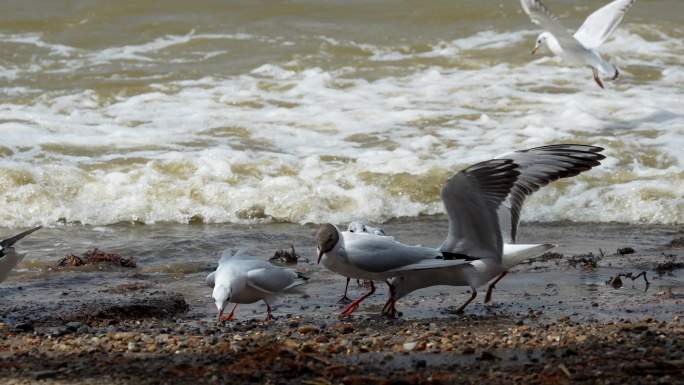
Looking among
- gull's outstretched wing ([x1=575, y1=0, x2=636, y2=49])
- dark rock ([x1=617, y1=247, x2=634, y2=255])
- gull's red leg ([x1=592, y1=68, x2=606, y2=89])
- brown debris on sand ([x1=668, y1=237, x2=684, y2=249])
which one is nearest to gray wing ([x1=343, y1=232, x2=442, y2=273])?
dark rock ([x1=617, y1=247, x2=634, y2=255])

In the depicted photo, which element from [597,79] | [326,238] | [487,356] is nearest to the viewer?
[487,356]

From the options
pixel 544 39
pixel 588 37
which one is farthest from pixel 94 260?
pixel 544 39

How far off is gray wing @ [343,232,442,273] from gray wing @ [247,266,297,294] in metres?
0.38

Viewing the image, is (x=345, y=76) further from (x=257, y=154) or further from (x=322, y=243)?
(x=322, y=243)

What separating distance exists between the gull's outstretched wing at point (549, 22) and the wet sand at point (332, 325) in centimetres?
464

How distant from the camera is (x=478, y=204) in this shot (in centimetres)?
566

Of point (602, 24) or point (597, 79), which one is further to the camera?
point (602, 24)

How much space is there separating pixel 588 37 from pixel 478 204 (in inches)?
329

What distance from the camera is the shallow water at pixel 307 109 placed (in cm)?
950

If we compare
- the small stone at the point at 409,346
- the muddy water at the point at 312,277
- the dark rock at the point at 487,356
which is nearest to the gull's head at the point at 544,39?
the muddy water at the point at 312,277

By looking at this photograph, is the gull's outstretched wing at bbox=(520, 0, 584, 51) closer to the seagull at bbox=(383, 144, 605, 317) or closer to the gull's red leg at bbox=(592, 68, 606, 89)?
the gull's red leg at bbox=(592, 68, 606, 89)

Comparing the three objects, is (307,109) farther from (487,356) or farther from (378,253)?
(487,356)

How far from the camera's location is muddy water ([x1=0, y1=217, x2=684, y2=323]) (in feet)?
19.2

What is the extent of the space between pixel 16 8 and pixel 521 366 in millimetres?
15756
